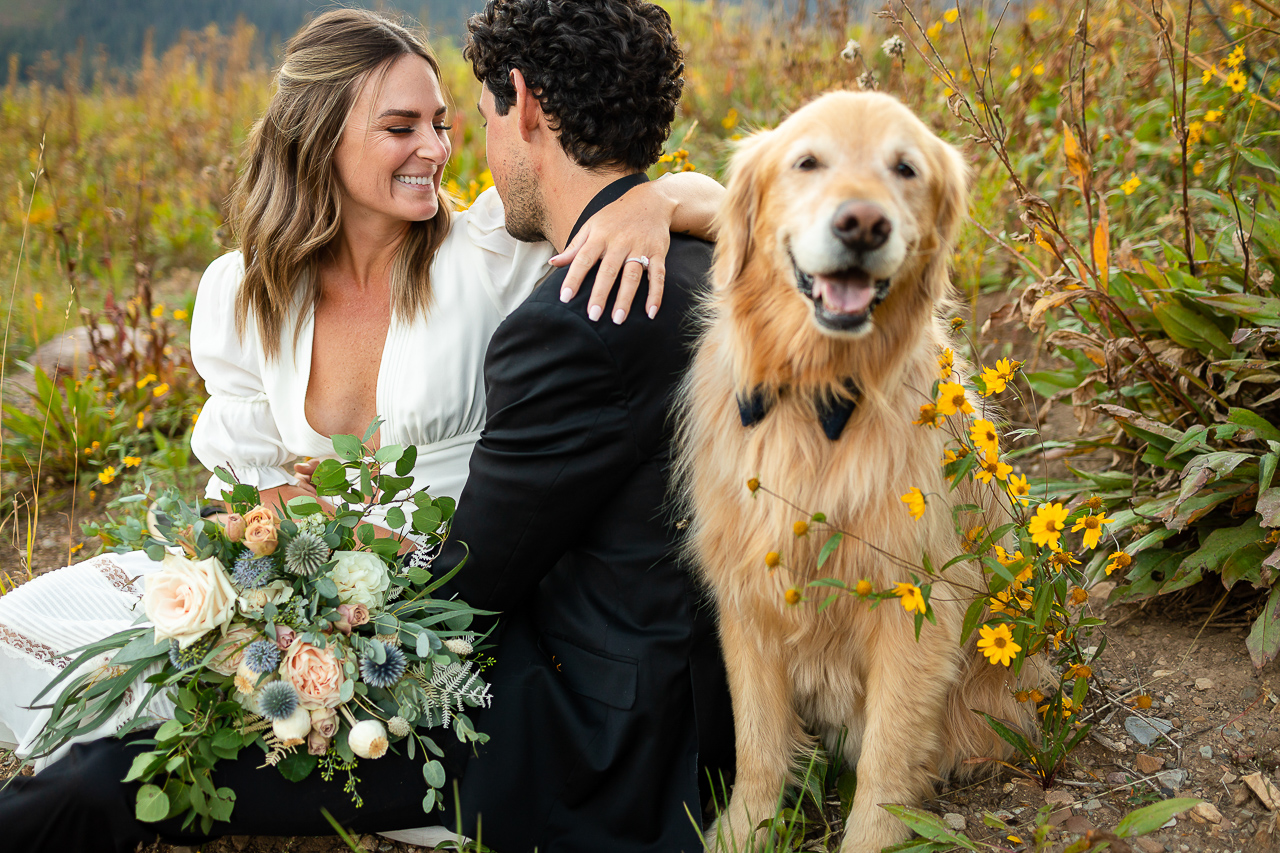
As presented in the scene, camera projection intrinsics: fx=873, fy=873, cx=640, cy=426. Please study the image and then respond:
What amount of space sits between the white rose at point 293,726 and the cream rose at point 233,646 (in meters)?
0.17

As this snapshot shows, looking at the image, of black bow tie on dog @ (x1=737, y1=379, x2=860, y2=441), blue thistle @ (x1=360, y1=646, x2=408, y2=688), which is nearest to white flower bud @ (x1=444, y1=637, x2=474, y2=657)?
blue thistle @ (x1=360, y1=646, x2=408, y2=688)

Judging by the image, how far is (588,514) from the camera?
80.4 inches

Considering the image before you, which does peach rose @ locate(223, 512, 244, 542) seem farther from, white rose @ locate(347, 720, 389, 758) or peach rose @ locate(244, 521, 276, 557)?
white rose @ locate(347, 720, 389, 758)

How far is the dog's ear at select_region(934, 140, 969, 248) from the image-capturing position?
5.95ft

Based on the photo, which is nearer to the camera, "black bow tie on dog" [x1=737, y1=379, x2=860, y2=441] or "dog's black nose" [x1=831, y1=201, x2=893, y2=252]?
"dog's black nose" [x1=831, y1=201, x2=893, y2=252]

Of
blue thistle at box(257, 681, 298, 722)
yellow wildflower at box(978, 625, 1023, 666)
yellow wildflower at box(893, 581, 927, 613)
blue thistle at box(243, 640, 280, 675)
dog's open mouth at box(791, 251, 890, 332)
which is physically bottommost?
blue thistle at box(257, 681, 298, 722)

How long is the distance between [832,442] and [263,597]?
4.12 feet

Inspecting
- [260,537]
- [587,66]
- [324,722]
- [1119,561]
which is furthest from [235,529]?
[1119,561]

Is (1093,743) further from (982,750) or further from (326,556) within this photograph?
(326,556)

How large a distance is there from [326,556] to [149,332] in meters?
2.98

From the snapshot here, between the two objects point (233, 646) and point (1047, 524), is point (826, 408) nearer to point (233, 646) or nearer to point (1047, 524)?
point (1047, 524)

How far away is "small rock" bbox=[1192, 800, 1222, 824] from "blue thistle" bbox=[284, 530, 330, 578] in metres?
2.03

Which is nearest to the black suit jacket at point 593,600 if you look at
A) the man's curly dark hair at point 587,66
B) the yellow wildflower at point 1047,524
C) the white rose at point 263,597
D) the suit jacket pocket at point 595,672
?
the suit jacket pocket at point 595,672

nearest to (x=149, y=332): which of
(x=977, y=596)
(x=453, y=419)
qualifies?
(x=453, y=419)
